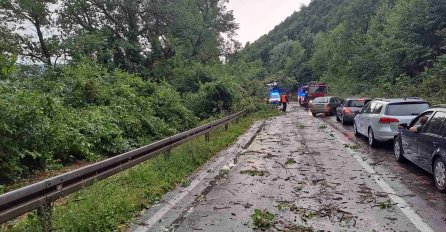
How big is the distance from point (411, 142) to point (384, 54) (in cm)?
3342

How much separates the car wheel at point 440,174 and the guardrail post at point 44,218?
6.20 m

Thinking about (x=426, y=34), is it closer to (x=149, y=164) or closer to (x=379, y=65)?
(x=379, y=65)

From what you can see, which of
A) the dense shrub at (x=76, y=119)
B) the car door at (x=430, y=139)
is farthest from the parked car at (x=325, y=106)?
the car door at (x=430, y=139)

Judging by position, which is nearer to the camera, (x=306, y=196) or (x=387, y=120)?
(x=306, y=196)

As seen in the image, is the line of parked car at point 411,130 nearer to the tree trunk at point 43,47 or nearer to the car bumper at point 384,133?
the car bumper at point 384,133

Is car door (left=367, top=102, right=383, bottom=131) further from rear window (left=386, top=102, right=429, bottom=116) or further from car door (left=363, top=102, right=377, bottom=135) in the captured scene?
rear window (left=386, top=102, right=429, bottom=116)

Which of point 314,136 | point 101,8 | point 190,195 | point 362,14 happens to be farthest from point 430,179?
point 362,14

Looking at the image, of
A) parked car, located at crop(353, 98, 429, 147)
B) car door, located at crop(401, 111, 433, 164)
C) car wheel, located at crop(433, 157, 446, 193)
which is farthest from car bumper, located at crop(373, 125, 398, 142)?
car wheel, located at crop(433, 157, 446, 193)

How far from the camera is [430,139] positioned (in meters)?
7.44

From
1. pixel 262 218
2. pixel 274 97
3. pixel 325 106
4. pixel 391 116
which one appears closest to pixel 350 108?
pixel 325 106

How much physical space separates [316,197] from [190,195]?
7.07 ft

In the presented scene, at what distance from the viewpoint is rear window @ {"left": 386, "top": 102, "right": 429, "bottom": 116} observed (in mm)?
11250

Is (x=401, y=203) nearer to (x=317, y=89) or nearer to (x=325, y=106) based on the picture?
(x=325, y=106)

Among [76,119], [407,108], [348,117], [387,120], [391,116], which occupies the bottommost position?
[348,117]
